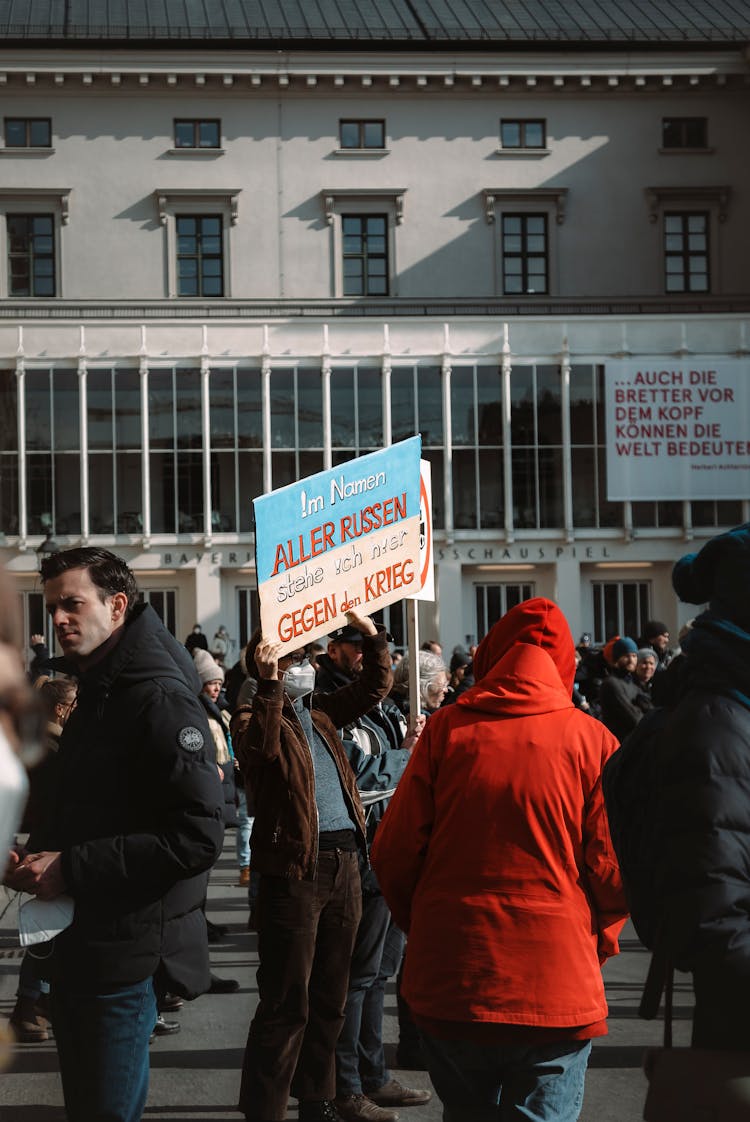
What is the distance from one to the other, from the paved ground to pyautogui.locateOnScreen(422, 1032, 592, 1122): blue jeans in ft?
2.34

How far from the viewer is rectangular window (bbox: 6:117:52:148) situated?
44312mm

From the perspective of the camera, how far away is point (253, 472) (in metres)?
40.5

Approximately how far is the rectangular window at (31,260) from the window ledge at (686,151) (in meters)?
18.7

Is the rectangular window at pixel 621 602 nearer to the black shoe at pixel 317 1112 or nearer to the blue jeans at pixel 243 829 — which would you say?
the blue jeans at pixel 243 829

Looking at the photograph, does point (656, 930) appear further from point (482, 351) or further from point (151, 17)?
point (151, 17)

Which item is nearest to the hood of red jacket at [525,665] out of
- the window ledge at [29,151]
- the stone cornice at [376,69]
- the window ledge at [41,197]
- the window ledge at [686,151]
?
the window ledge at [41,197]

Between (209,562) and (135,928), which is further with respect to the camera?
(209,562)

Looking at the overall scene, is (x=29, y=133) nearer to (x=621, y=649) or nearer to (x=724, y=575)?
(x=621, y=649)

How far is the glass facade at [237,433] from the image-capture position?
40.0 metres

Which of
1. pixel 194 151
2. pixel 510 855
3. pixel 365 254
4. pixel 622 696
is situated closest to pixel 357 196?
pixel 365 254

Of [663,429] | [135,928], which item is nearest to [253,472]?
[663,429]

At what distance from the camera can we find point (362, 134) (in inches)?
1769

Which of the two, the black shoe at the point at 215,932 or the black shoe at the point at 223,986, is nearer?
the black shoe at the point at 223,986

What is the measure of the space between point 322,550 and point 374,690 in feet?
2.54
